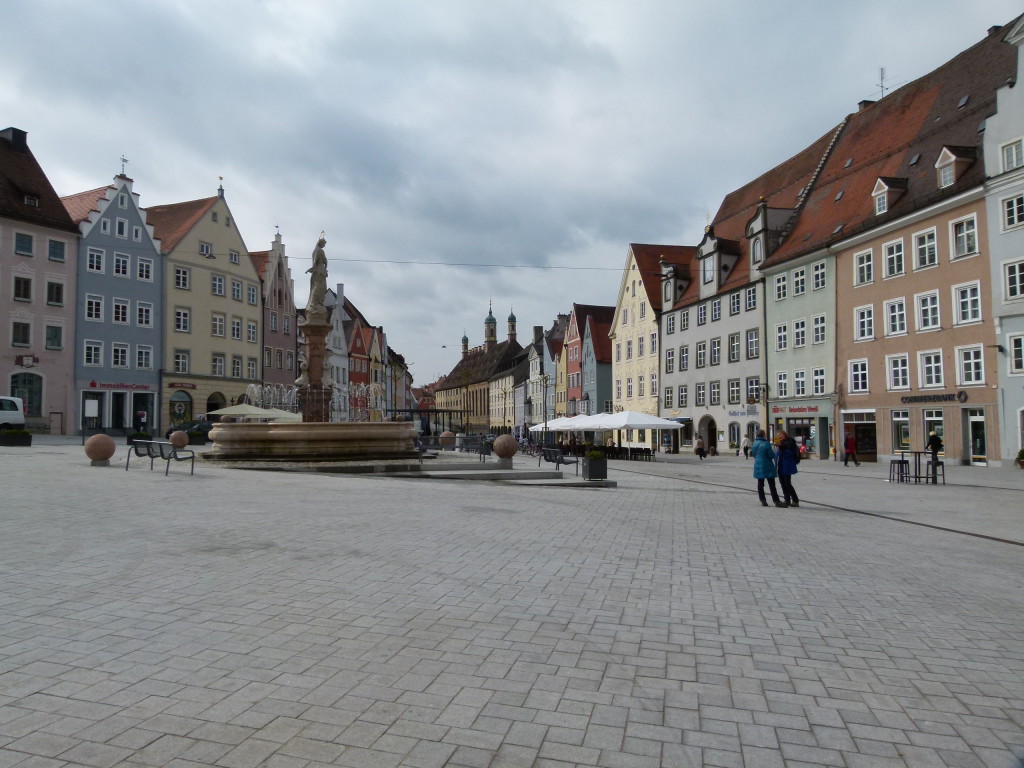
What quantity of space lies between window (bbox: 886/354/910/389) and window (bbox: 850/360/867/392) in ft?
5.87

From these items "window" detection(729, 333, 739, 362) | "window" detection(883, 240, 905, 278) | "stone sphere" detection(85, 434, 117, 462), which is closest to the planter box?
"stone sphere" detection(85, 434, 117, 462)

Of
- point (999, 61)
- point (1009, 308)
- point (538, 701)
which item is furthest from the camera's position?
point (999, 61)

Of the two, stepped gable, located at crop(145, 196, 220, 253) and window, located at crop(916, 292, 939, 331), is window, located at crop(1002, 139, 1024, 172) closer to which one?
window, located at crop(916, 292, 939, 331)

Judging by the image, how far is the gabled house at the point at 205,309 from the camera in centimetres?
5312

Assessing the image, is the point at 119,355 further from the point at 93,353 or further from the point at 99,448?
the point at 99,448

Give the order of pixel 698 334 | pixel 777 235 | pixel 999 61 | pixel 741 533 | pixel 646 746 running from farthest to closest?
pixel 698 334, pixel 777 235, pixel 999 61, pixel 741 533, pixel 646 746

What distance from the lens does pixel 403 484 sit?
1659cm

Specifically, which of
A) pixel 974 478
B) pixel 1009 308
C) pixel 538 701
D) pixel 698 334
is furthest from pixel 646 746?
pixel 698 334

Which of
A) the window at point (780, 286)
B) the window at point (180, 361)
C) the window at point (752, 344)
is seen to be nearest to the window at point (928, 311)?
the window at point (780, 286)

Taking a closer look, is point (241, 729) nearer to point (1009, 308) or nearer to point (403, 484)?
point (403, 484)

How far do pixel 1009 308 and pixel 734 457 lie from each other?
780 inches

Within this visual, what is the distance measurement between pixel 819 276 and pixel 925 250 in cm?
787

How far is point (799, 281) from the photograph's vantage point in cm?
4297

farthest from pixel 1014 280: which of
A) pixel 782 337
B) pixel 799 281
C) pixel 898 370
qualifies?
pixel 782 337
